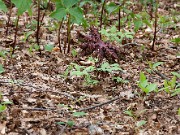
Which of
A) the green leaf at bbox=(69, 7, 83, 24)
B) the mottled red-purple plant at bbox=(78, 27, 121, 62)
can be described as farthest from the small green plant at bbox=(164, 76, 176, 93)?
the green leaf at bbox=(69, 7, 83, 24)

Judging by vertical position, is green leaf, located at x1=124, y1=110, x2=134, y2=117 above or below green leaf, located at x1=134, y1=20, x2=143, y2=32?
below

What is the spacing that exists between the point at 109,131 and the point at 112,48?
92 centimetres

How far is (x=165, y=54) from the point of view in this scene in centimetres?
409

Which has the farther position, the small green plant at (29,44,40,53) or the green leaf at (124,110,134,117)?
the small green plant at (29,44,40,53)

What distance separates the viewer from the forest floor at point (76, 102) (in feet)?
8.00

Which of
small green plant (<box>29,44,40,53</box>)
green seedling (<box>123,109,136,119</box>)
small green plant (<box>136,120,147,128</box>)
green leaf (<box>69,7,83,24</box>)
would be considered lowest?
small green plant (<box>136,120,147,128</box>)

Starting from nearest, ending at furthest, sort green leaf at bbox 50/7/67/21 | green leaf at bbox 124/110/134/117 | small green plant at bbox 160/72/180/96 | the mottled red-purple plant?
green leaf at bbox 124/110/134/117, small green plant at bbox 160/72/180/96, the mottled red-purple plant, green leaf at bbox 50/7/67/21

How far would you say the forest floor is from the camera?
8.00ft

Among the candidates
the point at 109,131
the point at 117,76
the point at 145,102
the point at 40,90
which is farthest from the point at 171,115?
the point at 40,90

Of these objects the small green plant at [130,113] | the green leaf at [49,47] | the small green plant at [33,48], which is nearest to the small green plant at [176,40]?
the green leaf at [49,47]

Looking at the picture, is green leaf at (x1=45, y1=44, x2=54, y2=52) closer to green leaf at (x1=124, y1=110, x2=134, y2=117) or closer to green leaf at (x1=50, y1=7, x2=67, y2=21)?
green leaf at (x1=50, y1=7, x2=67, y2=21)

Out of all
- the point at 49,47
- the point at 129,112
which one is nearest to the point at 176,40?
the point at 49,47

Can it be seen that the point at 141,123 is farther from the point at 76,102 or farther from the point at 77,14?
the point at 77,14

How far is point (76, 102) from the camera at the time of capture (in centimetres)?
279
